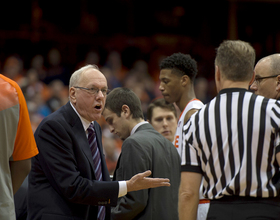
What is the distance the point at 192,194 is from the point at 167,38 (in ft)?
34.9

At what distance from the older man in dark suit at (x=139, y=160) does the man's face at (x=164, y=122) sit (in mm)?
1369

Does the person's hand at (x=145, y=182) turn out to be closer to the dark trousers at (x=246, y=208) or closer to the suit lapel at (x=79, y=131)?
the suit lapel at (x=79, y=131)

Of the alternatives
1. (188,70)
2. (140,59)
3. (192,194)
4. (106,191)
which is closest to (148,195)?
(106,191)

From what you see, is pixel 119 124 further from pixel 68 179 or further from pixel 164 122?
pixel 164 122

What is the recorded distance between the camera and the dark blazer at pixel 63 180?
246cm

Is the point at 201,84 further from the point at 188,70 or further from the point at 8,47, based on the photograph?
the point at 188,70

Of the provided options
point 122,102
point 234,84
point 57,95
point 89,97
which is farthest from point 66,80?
point 234,84

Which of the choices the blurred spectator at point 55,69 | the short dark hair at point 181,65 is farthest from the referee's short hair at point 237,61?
the blurred spectator at point 55,69

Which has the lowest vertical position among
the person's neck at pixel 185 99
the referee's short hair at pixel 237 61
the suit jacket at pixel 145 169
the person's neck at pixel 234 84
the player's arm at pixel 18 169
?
the suit jacket at pixel 145 169

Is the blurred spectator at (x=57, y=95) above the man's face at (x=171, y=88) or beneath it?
beneath

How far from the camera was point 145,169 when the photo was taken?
2818mm

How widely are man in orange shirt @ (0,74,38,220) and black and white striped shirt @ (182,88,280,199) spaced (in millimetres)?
903

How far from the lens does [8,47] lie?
982cm

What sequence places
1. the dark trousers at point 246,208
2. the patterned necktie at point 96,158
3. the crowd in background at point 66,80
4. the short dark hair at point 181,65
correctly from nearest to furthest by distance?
the dark trousers at point 246,208 < the patterned necktie at point 96,158 < the short dark hair at point 181,65 < the crowd in background at point 66,80
